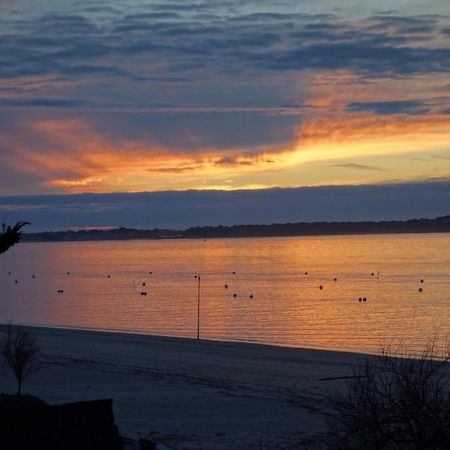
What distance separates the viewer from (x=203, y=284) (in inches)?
3807

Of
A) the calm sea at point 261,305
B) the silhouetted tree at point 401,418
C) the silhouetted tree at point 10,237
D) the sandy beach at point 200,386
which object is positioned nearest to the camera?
the silhouetted tree at point 401,418

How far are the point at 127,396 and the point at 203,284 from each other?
73.4m

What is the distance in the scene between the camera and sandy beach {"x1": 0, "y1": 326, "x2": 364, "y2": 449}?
61.8 feet

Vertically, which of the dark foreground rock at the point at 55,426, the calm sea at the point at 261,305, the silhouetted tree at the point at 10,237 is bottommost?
the dark foreground rock at the point at 55,426

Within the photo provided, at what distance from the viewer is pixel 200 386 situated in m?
25.2

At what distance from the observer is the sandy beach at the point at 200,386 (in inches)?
741

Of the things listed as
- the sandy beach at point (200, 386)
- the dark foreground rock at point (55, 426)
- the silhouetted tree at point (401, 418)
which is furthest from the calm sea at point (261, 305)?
the silhouetted tree at point (401, 418)

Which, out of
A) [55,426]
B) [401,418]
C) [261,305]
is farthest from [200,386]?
[261,305]

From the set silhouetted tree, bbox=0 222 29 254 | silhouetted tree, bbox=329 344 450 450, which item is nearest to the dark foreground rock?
silhouetted tree, bbox=0 222 29 254

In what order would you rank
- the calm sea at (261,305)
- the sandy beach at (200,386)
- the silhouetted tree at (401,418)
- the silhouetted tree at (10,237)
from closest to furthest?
the silhouetted tree at (401,418)
the silhouetted tree at (10,237)
the sandy beach at (200,386)
the calm sea at (261,305)

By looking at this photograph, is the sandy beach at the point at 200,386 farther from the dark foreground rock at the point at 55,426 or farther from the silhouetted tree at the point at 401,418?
the silhouetted tree at the point at 401,418

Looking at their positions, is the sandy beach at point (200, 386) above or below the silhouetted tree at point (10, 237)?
below

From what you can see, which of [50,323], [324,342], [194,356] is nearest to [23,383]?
[194,356]

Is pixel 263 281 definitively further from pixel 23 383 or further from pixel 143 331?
pixel 23 383
